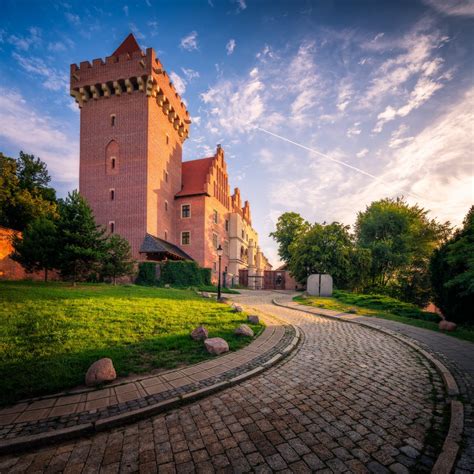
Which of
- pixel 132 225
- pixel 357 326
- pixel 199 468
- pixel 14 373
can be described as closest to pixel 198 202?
pixel 132 225

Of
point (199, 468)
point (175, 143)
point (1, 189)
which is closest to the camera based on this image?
point (199, 468)

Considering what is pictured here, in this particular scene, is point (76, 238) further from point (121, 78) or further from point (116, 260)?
point (121, 78)

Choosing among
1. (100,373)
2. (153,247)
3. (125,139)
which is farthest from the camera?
(125,139)

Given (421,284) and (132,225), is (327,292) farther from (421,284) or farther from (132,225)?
(132,225)

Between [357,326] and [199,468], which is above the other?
[199,468]

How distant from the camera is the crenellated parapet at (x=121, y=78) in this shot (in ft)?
80.2

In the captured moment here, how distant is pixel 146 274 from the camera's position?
72.7 feet

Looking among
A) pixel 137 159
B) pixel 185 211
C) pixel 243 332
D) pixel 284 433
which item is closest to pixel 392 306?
pixel 243 332

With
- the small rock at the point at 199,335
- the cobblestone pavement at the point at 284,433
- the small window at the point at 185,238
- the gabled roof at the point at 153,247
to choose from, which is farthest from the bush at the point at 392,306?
the small window at the point at 185,238

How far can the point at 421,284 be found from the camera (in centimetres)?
2539

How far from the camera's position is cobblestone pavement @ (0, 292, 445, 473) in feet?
7.84

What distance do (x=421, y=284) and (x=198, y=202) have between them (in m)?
27.6

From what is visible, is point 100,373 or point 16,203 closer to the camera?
point 100,373

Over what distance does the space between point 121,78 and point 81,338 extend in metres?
29.0
